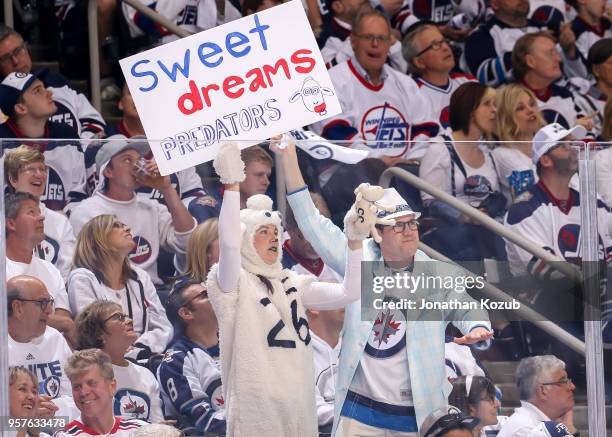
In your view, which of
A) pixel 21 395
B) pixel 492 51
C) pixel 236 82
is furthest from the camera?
pixel 492 51

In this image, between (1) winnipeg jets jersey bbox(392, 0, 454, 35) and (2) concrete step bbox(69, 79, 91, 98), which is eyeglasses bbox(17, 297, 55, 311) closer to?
(2) concrete step bbox(69, 79, 91, 98)

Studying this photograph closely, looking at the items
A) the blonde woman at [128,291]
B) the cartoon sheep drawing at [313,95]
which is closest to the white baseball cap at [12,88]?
the cartoon sheep drawing at [313,95]

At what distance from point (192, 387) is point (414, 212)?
80 cm

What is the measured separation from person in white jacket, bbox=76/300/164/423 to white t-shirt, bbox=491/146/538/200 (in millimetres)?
1137

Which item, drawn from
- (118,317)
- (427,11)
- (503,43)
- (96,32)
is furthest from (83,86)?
(118,317)

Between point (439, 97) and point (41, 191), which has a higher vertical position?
point (439, 97)

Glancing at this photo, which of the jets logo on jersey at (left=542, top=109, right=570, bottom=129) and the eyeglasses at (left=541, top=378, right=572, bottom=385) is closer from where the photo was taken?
the eyeglasses at (left=541, top=378, right=572, bottom=385)

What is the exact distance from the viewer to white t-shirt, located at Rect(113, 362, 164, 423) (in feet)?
13.4

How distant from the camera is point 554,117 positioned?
308 inches

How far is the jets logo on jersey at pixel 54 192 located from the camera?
4.08 m

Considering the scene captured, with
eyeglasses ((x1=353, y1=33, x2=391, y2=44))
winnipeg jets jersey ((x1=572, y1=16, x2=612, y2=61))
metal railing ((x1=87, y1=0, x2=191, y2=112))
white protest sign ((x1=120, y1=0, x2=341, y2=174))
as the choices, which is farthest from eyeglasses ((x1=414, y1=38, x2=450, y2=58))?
white protest sign ((x1=120, y1=0, x2=341, y2=174))

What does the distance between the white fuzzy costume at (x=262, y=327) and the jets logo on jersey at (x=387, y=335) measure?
0.11 m

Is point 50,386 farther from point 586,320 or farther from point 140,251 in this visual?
point 586,320

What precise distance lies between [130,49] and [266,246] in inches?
127
